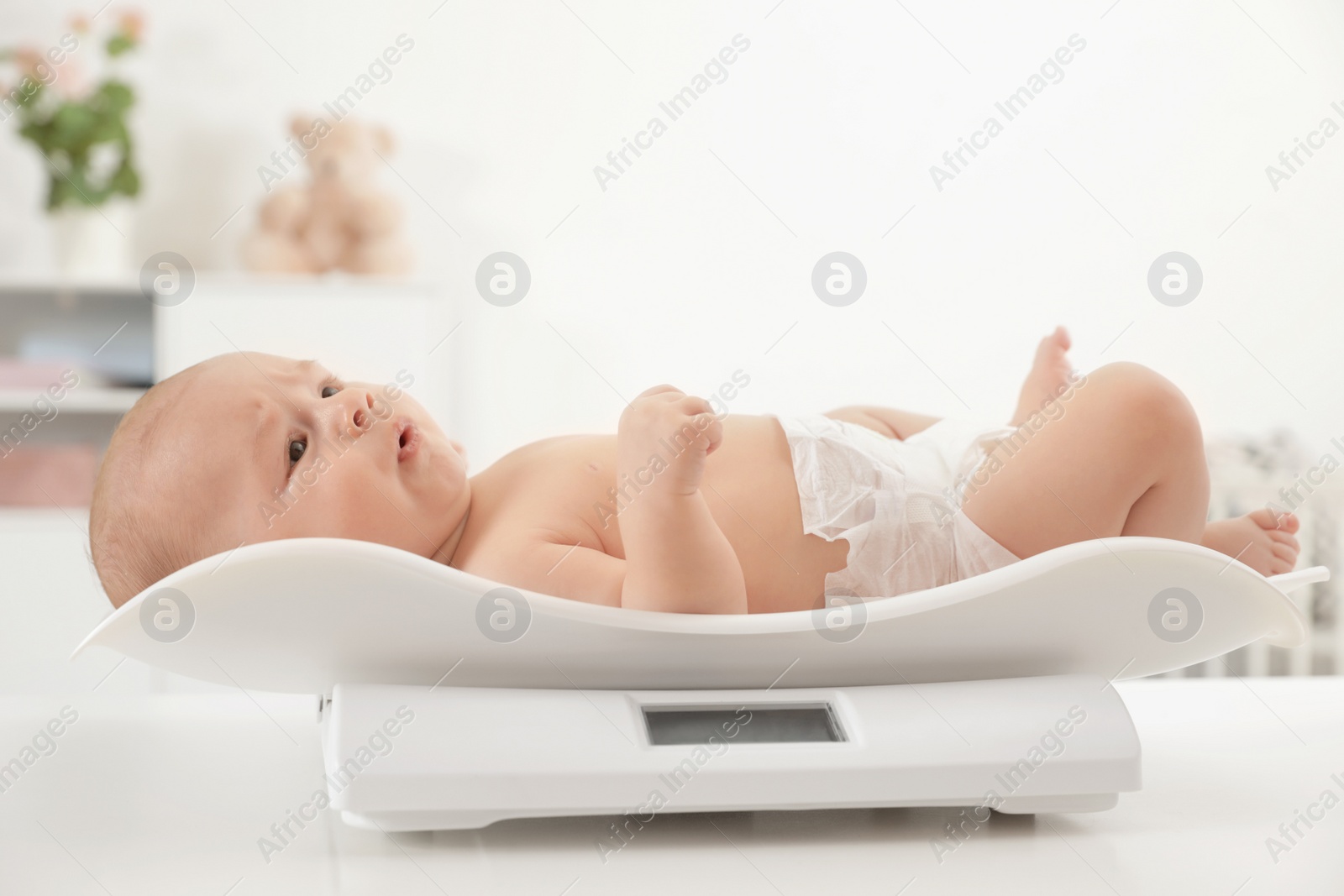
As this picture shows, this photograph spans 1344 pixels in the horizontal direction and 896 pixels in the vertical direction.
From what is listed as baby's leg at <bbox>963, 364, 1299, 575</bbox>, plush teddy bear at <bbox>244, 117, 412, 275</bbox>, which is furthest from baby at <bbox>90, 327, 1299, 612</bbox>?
plush teddy bear at <bbox>244, 117, 412, 275</bbox>

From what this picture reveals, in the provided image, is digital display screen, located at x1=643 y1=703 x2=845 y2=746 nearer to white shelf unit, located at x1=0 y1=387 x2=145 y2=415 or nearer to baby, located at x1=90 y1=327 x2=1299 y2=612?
baby, located at x1=90 y1=327 x2=1299 y2=612

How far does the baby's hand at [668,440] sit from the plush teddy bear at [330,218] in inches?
78.5

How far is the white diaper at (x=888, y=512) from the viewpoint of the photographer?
0.81m

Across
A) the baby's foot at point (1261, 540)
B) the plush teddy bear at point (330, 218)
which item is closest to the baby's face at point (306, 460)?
the baby's foot at point (1261, 540)

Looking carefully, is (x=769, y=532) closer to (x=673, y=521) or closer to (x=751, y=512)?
(x=751, y=512)

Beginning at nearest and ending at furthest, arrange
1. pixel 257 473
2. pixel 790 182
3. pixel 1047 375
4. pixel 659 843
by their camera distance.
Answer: pixel 659 843
pixel 257 473
pixel 1047 375
pixel 790 182

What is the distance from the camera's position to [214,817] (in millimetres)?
599

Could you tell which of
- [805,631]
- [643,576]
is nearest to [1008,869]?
[805,631]

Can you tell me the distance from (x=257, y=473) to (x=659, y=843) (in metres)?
0.44

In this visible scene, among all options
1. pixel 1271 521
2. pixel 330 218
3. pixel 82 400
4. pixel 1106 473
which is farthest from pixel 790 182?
pixel 1106 473

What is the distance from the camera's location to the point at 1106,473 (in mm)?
759

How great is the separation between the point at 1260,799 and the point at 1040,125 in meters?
2.36

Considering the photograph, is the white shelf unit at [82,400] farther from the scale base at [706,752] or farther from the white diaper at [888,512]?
the scale base at [706,752]

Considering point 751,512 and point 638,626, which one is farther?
point 751,512
